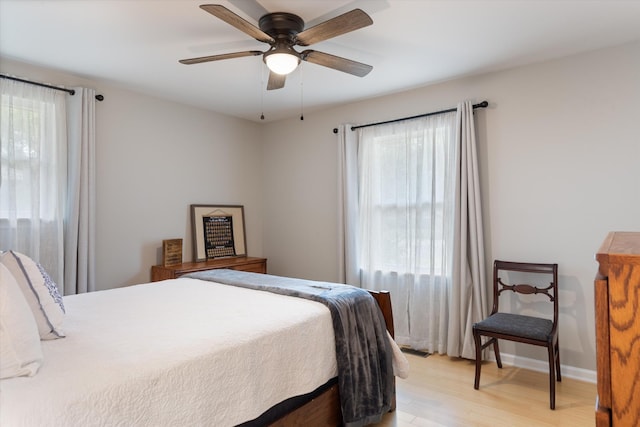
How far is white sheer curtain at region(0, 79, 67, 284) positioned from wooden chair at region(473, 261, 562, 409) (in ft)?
11.1

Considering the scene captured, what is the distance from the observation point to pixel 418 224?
3.59 metres

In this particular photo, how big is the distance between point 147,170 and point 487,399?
3.59 meters

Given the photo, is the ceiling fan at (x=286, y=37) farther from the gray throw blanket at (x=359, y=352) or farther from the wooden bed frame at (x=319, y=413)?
the wooden bed frame at (x=319, y=413)

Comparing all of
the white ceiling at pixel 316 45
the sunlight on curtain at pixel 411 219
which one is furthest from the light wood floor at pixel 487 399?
the white ceiling at pixel 316 45

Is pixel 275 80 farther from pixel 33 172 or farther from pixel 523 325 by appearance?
pixel 523 325

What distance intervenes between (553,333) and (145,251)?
360 cm

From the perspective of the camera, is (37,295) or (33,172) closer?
(37,295)

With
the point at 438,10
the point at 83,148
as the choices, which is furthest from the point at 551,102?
the point at 83,148

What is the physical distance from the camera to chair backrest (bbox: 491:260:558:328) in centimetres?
283

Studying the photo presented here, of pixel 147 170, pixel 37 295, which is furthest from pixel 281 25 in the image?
pixel 147 170

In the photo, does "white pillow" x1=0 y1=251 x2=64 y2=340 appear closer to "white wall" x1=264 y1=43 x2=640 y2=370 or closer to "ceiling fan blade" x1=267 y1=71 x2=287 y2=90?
"ceiling fan blade" x1=267 y1=71 x2=287 y2=90

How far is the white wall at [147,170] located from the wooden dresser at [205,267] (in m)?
0.16

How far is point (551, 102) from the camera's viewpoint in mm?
2984

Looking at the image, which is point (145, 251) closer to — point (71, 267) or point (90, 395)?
point (71, 267)
